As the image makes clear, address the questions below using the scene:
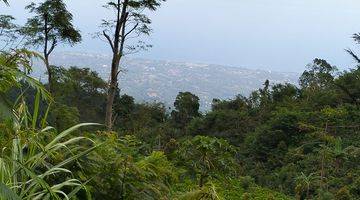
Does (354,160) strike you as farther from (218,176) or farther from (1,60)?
(1,60)

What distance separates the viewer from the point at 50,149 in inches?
72.3

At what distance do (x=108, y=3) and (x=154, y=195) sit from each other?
348 inches

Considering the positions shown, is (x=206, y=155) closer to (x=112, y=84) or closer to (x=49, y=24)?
(x=112, y=84)

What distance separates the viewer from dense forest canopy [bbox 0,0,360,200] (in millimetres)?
1832

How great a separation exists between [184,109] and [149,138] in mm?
11117

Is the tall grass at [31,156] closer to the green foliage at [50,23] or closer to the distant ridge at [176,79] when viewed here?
the green foliage at [50,23]

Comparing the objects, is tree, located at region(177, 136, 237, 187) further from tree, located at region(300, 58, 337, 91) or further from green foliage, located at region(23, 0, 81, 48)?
tree, located at region(300, 58, 337, 91)

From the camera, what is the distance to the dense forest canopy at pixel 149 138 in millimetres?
1832

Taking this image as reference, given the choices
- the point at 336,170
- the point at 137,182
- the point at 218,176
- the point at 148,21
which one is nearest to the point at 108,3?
the point at 148,21

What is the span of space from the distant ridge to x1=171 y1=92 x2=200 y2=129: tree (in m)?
63.6

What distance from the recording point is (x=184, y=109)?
30.1m

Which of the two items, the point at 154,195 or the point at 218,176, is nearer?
the point at 154,195

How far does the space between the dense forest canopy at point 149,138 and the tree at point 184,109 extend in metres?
0.07

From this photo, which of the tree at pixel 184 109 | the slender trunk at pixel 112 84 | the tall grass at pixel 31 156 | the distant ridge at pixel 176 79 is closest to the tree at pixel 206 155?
the tall grass at pixel 31 156
